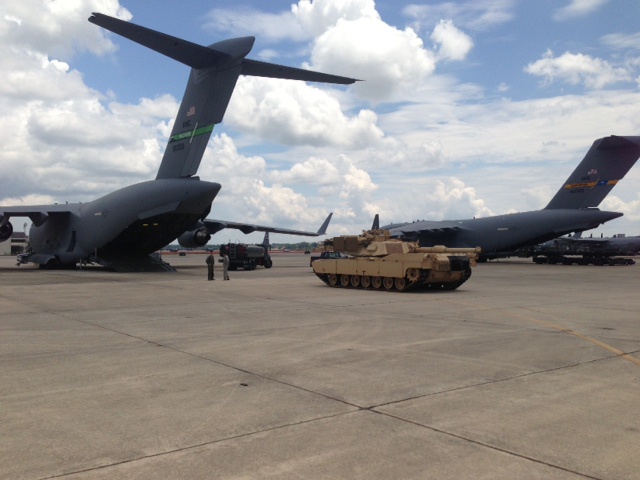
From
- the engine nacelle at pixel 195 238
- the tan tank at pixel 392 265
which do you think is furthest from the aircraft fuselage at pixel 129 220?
the tan tank at pixel 392 265

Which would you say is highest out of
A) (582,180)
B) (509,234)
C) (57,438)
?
(582,180)

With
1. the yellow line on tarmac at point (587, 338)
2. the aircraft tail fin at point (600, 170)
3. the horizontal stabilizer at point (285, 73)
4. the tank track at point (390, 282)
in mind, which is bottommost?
the yellow line on tarmac at point (587, 338)

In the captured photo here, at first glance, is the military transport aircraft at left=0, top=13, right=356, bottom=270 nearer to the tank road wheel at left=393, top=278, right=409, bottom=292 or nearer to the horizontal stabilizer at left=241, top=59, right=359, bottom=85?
the horizontal stabilizer at left=241, top=59, right=359, bottom=85

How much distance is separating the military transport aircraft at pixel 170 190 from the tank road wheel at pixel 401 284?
983cm

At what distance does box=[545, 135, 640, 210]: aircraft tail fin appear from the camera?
3988 cm

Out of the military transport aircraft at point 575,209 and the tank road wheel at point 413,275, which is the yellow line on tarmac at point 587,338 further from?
the military transport aircraft at point 575,209

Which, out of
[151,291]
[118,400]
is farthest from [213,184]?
[118,400]

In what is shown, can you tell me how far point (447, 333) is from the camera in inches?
406

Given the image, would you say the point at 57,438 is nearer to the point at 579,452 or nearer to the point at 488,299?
the point at 579,452

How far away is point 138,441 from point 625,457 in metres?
3.81

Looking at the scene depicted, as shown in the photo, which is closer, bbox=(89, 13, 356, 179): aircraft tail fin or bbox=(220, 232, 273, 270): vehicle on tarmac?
bbox=(89, 13, 356, 179): aircraft tail fin

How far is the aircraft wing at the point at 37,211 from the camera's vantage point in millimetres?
28469

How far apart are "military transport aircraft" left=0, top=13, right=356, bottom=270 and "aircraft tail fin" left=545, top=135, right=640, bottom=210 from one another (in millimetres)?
23804

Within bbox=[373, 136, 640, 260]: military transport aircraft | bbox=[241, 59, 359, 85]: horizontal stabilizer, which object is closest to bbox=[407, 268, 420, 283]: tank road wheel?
bbox=[241, 59, 359, 85]: horizontal stabilizer
